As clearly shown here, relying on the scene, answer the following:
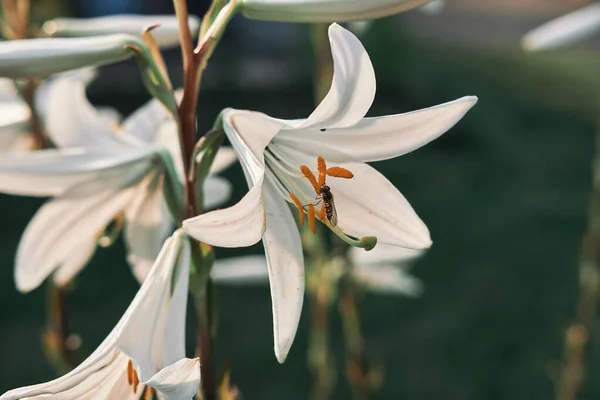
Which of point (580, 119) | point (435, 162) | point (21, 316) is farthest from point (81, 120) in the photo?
point (580, 119)

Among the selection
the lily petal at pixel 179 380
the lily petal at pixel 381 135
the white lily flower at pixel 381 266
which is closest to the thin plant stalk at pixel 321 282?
the white lily flower at pixel 381 266

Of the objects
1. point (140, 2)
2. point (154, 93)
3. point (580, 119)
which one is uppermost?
point (154, 93)

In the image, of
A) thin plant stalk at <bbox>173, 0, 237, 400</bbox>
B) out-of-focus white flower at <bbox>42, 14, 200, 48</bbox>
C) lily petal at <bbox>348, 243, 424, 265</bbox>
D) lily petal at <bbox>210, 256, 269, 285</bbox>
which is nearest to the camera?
thin plant stalk at <bbox>173, 0, 237, 400</bbox>

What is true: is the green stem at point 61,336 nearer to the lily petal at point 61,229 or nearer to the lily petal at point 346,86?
the lily petal at point 61,229

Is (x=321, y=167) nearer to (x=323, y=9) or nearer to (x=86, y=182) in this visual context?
(x=323, y=9)

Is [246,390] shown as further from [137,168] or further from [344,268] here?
[137,168]

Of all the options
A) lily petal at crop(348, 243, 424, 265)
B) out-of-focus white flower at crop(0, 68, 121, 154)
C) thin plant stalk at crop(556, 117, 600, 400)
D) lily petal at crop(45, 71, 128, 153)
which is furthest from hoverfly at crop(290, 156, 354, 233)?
thin plant stalk at crop(556, 117, 600, 400)

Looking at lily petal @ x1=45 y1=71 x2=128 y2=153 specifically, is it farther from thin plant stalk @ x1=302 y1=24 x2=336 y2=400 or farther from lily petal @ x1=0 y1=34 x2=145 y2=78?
thin plant stalk @ x1=302 y1=24 x2=336 y2=400

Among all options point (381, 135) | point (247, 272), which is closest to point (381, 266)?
point (247, 272)
